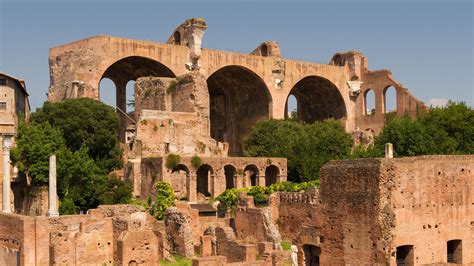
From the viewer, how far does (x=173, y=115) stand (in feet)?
131

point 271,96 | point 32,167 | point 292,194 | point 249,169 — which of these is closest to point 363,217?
point 292,194

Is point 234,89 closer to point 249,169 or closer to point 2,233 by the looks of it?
point 249,169

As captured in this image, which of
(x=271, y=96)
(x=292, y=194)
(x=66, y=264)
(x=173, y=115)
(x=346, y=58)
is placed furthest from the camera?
(x=346, y=58)

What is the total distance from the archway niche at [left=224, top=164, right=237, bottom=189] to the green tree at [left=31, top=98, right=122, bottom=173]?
597cm

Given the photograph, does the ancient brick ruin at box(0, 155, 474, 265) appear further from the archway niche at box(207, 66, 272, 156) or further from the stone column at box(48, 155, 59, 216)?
the archway niche at box(207, 66, 272, 156)

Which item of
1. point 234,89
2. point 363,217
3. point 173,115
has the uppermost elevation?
point 234,89

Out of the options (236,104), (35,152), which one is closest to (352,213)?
(35,152)

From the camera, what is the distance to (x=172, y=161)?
35094 millimetres

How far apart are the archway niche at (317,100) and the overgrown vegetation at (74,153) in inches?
944

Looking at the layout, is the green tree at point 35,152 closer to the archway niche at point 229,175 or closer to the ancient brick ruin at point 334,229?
the ancient brick ruin at point 334,229

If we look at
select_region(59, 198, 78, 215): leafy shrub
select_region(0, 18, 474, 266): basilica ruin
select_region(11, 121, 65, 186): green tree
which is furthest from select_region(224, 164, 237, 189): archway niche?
select_region(59, 198, 78, 215): leafy shrub

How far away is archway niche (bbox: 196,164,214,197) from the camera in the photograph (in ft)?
125

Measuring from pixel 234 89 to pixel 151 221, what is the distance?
1254 inches

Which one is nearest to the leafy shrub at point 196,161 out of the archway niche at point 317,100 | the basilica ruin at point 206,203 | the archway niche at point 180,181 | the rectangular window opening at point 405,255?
the basilica ruin at point 206,203
